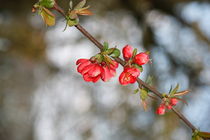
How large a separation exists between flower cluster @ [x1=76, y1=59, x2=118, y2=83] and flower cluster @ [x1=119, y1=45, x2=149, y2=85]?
0.14 feet

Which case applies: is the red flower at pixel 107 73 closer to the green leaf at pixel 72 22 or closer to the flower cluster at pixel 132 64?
the flower cluster at pixel 132 64

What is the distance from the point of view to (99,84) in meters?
5.45

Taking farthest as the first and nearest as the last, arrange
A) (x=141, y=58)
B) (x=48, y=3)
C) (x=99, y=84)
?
1. (x=99, y=84)
2. (x=141, y=58)
3. (x=48, y=3)

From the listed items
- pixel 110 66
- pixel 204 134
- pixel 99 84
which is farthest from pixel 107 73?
pixel 99 84

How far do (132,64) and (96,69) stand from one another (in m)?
0.12

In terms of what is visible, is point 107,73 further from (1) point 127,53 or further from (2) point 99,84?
(2) point 99,84

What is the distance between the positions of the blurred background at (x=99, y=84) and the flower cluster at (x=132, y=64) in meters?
2.84

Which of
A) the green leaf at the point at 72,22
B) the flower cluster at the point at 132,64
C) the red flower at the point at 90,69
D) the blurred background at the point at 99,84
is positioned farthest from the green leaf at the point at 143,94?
the blurred background at the point at 99,84

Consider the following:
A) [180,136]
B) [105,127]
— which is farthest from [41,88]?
[180,136]

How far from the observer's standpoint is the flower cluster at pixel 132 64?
1099mm

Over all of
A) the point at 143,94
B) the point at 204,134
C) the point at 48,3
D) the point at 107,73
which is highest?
the point at 48,3

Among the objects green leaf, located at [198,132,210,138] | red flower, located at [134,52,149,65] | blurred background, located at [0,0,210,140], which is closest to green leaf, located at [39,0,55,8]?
red flower, located at [134,52,149,65]

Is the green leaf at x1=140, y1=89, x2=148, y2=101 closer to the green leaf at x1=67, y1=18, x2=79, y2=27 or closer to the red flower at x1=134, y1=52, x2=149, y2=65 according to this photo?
the red flower at x1=134, y1=52, x2=149, y2=65

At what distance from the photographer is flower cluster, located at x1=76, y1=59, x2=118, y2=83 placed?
1141mm
